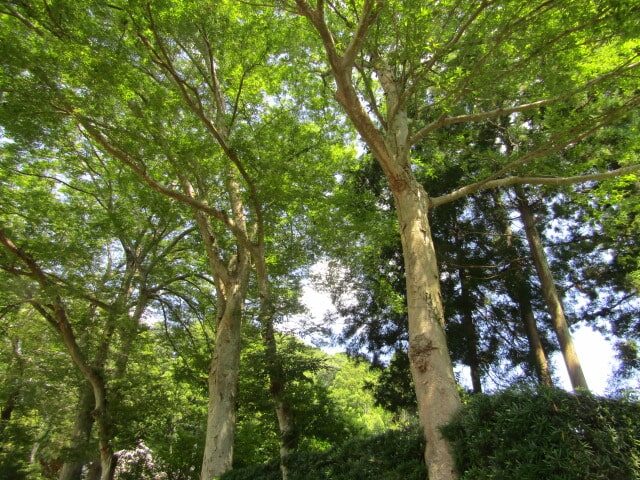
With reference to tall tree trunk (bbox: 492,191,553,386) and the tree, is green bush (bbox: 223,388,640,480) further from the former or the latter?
tall tree trunk (bbox: 492,191,553,386)

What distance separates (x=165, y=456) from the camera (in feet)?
35.1

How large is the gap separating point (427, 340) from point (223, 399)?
4072 millimetres

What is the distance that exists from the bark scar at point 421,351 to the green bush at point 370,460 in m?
0.67

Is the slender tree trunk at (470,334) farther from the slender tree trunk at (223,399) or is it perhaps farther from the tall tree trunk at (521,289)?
the slender tree trunk at (223,399)

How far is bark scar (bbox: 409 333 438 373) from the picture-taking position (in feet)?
13.4

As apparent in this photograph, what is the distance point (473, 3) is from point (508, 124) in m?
5.64

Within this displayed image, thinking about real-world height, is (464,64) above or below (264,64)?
below

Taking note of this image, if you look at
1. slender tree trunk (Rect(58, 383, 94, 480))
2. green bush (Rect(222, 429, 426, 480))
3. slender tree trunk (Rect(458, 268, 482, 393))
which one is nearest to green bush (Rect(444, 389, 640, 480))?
green bush (Rect(222, 429, 426, 480))

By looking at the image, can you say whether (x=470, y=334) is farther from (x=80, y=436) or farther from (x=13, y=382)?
(x=13, y=382)

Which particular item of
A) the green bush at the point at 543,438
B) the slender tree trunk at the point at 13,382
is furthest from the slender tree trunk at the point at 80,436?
the green bush at the point at 543,438

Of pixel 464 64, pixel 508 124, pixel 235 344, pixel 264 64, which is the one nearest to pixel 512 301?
pixel 508 124

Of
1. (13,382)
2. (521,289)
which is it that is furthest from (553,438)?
(13,382)

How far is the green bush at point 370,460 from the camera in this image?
3965 millimetres

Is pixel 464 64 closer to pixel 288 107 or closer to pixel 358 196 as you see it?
pixel 358 196
